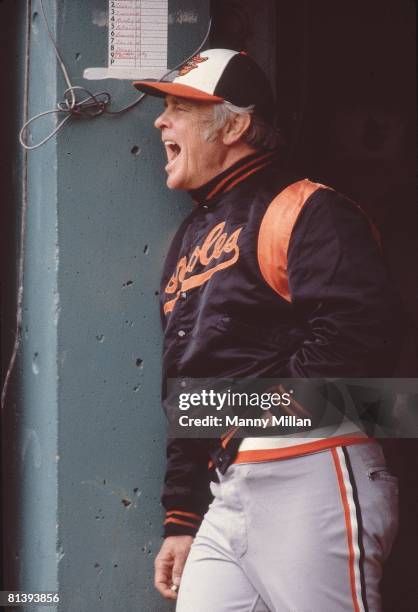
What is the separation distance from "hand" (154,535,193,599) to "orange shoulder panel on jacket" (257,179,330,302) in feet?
2.38

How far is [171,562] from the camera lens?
8.93 feet

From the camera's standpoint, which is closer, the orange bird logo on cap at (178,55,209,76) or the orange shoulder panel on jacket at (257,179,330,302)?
the orange shoulder panel on jacket at (257,179,330,302)

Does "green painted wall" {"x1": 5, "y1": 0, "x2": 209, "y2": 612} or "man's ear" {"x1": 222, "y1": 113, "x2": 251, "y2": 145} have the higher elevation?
"man's ear" {"x1": 222, "y1": 113, "x2": 251, "y2": 145}

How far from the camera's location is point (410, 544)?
312 centimetres

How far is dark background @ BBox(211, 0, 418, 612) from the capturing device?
312 cm

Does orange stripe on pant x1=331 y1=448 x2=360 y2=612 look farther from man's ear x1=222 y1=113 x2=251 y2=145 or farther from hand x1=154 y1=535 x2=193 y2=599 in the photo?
man's ear x1=222 y1=113 x2=251 y2=145

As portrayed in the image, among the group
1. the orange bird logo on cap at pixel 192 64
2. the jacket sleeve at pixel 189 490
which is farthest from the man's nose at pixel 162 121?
the jacket sleeve at pixel 189 490

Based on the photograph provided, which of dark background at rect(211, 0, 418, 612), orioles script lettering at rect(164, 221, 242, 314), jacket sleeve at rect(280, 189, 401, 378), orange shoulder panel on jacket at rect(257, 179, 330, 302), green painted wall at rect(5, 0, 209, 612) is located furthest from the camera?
dark background at rect(211, 0, 418, 612)

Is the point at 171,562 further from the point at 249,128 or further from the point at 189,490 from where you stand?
the point at 249,128

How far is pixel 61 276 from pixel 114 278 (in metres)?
0.15

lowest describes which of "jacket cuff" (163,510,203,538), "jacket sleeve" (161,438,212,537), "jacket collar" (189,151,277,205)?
"jacket cuff" (163,510,203,538)

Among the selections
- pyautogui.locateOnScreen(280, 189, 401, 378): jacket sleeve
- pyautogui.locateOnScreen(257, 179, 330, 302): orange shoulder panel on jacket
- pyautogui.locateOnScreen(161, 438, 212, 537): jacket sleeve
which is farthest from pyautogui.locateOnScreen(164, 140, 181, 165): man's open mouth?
pyautogui.locateOnScreen(161, 438, 212, 537): jacket sleeve

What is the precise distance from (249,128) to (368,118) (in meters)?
0.68

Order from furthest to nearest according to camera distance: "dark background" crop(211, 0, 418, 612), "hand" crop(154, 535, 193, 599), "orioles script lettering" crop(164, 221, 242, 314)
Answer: "dark background" crop(211, 0, 418, 612) → "hand" crop(154, 535, 193, 599) → "orioles script lettering" crop(164, 221, 242, 314)
